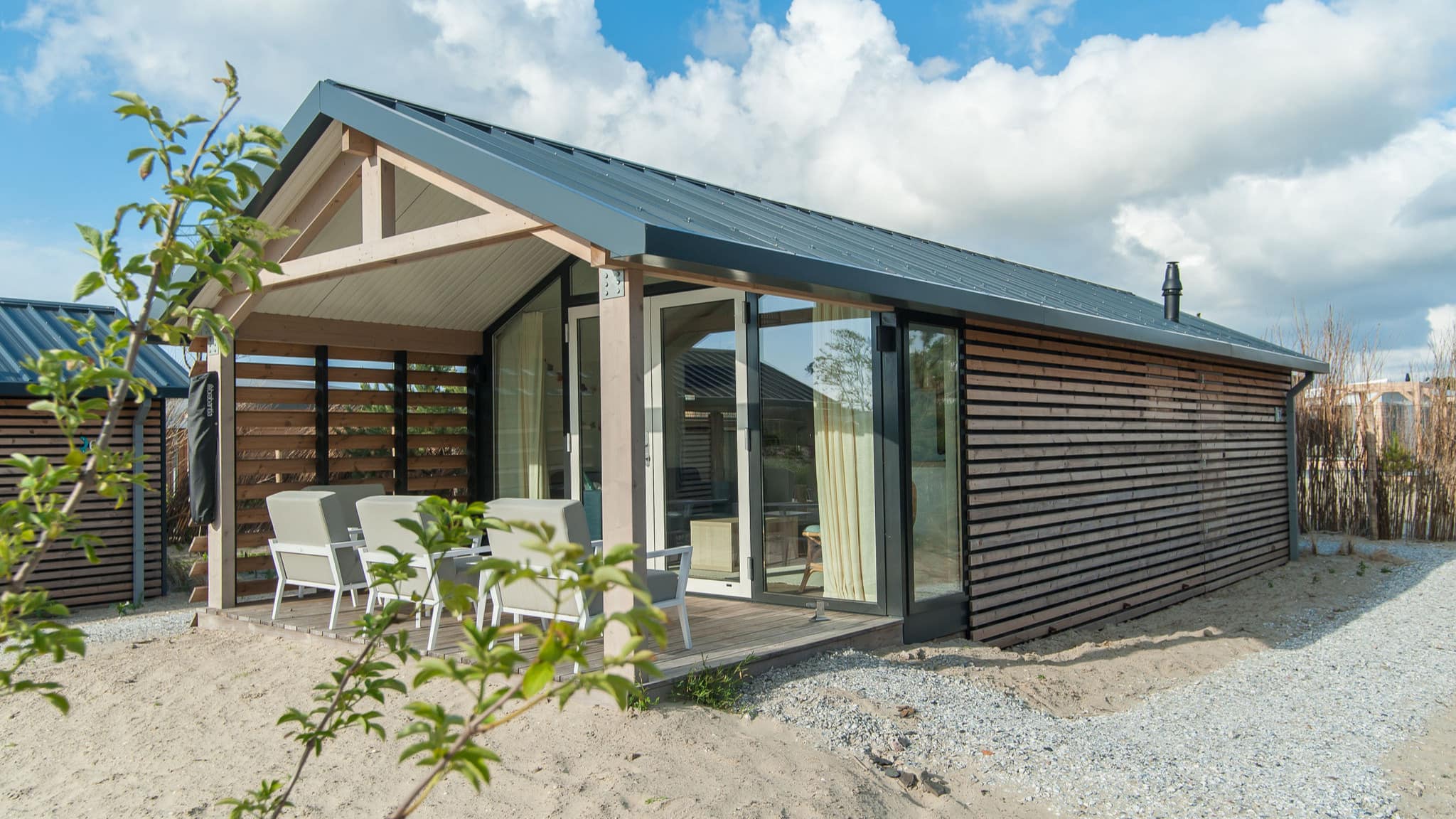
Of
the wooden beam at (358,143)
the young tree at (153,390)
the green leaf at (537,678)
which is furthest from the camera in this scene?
the wooden beam at (358,143)

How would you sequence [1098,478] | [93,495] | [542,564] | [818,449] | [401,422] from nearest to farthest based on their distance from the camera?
[542,564], [818,449], [1098,478], [401,422], [93,495]

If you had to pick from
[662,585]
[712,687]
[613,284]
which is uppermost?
[613,284]

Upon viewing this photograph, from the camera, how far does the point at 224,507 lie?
7016mm

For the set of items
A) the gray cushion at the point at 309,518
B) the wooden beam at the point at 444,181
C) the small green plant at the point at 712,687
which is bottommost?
the small green plant at the point at 712,687

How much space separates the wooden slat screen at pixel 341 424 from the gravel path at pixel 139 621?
629 mm

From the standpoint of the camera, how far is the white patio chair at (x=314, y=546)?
20.1ft

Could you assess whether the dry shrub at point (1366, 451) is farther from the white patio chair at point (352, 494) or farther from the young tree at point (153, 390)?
the young tree at point (153, 390)

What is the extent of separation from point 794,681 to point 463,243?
2797 millimetres

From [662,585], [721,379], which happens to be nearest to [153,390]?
[662,585]

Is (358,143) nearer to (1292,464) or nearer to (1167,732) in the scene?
(1167,732)

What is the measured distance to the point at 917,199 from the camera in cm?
2736

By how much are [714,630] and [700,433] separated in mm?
1827

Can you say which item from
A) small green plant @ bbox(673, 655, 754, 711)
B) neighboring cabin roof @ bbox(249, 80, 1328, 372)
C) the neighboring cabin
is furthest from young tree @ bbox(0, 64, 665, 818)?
the neighboring cabin

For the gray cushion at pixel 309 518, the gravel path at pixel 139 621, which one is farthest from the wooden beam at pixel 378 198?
the gravel path at pixel 139 621
